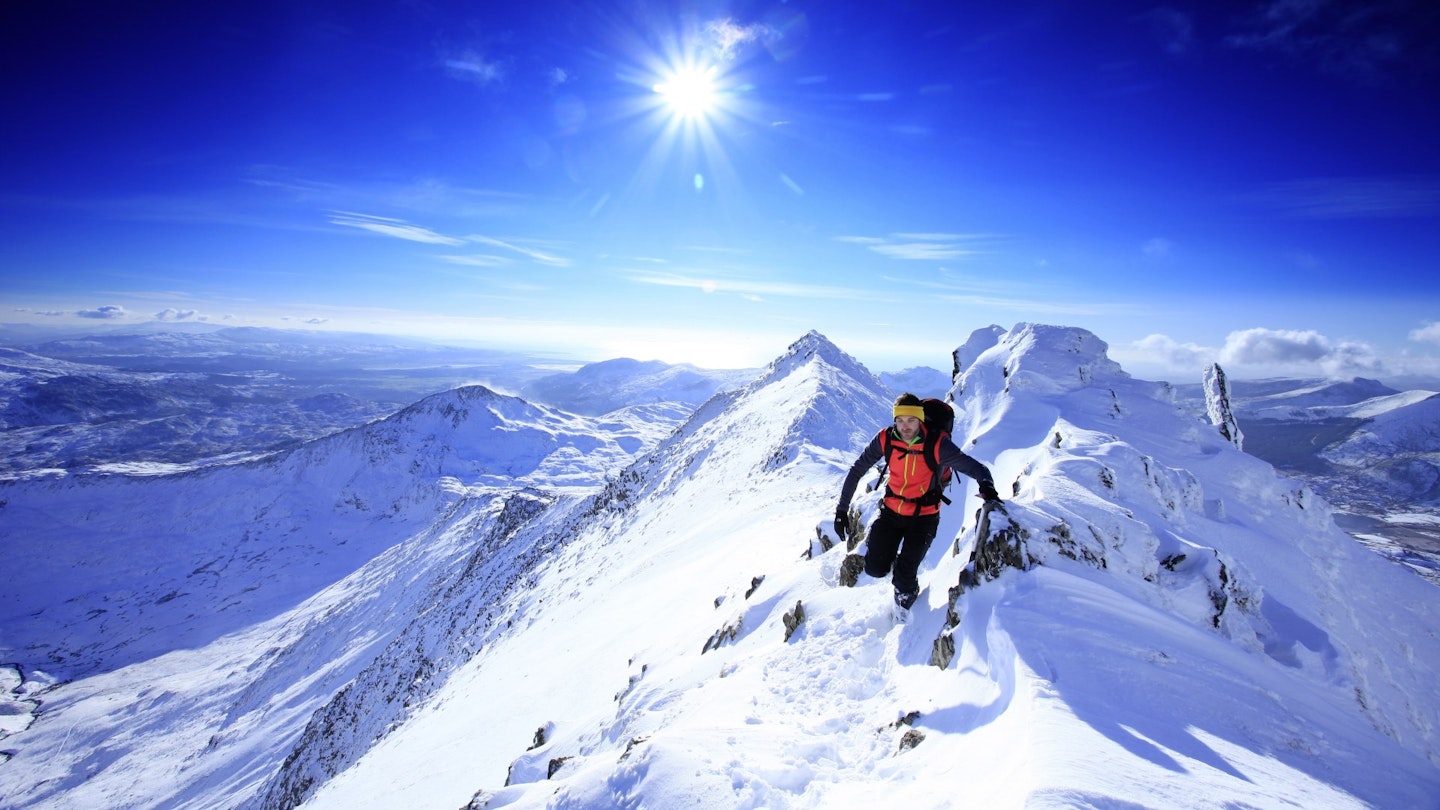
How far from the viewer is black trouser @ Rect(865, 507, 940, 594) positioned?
9.60 metres

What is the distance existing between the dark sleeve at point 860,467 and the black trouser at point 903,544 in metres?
0.67

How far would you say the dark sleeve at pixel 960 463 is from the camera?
346 inches

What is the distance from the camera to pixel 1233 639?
10836 millimetres

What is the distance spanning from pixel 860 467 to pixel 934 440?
145 centimetres

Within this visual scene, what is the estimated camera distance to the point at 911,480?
936cm

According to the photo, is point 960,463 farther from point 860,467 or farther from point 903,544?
point 903,544

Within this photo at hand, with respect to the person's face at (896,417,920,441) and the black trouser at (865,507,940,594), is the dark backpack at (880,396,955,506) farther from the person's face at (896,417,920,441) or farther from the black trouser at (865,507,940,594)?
the black trouser at (865,507,940,594)

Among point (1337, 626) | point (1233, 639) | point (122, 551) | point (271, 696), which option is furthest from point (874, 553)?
point (122, 551)

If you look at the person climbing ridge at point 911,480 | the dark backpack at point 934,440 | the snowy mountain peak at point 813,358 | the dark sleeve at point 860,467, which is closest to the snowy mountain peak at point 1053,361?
the dark backpack at point 934,440

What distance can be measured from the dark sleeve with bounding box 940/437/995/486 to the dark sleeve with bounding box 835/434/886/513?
1023 millimetres

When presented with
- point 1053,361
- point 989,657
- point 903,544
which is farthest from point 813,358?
point 989,657

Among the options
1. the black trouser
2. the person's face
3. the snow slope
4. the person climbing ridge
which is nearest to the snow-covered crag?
the snow slope

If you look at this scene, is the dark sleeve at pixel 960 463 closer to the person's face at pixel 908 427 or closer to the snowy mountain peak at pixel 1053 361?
the person's face at pixel 908 427

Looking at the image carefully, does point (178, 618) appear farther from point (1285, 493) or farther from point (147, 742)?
point (1285, 493)
